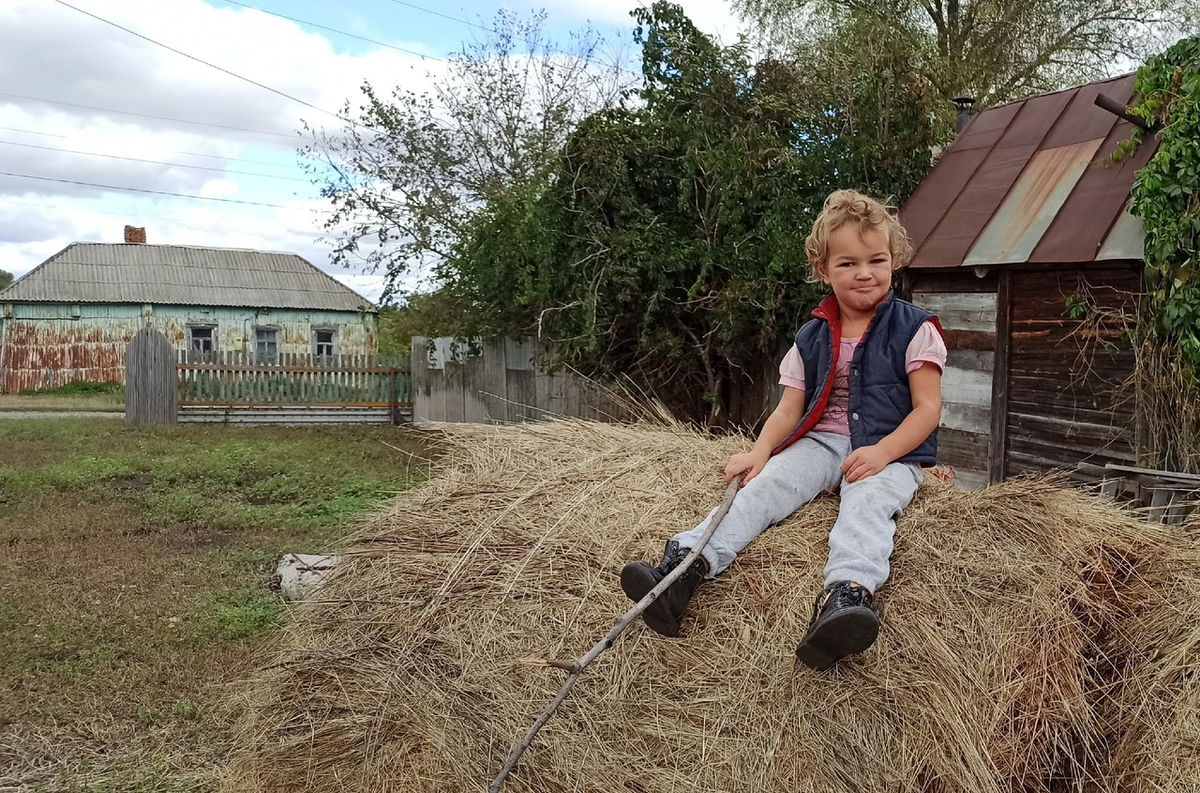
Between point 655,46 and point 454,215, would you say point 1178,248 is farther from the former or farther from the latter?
point 454,215

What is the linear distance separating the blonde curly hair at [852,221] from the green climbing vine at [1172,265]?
162 inches

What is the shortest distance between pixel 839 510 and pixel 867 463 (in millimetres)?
162

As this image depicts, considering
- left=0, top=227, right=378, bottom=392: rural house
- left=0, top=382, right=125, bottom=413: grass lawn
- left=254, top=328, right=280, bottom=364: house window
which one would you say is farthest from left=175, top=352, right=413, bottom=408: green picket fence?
left=254, top=328, right=280, bottom=364: house window

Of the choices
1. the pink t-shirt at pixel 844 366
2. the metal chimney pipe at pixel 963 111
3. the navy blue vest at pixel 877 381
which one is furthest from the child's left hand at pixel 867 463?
the metal chimney pipe at pixel 963 111

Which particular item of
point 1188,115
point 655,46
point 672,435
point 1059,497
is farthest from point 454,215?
point 1059,497

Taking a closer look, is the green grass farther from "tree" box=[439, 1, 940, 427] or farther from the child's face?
the child's face

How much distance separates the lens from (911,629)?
8.02 ft

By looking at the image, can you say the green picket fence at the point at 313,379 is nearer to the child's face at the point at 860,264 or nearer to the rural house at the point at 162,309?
the rural house at the point at 162,309

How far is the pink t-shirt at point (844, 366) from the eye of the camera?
2939mm

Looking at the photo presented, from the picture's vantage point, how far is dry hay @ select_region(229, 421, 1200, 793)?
2.35m

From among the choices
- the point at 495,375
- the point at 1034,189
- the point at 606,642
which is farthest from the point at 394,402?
the point at 606,642

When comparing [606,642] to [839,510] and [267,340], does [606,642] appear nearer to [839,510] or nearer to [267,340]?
[839,510]

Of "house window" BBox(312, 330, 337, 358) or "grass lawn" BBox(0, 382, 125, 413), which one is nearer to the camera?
"grass lawn" BBox(0, 382, 125, 413)

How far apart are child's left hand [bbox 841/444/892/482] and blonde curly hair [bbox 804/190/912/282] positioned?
62 cm
